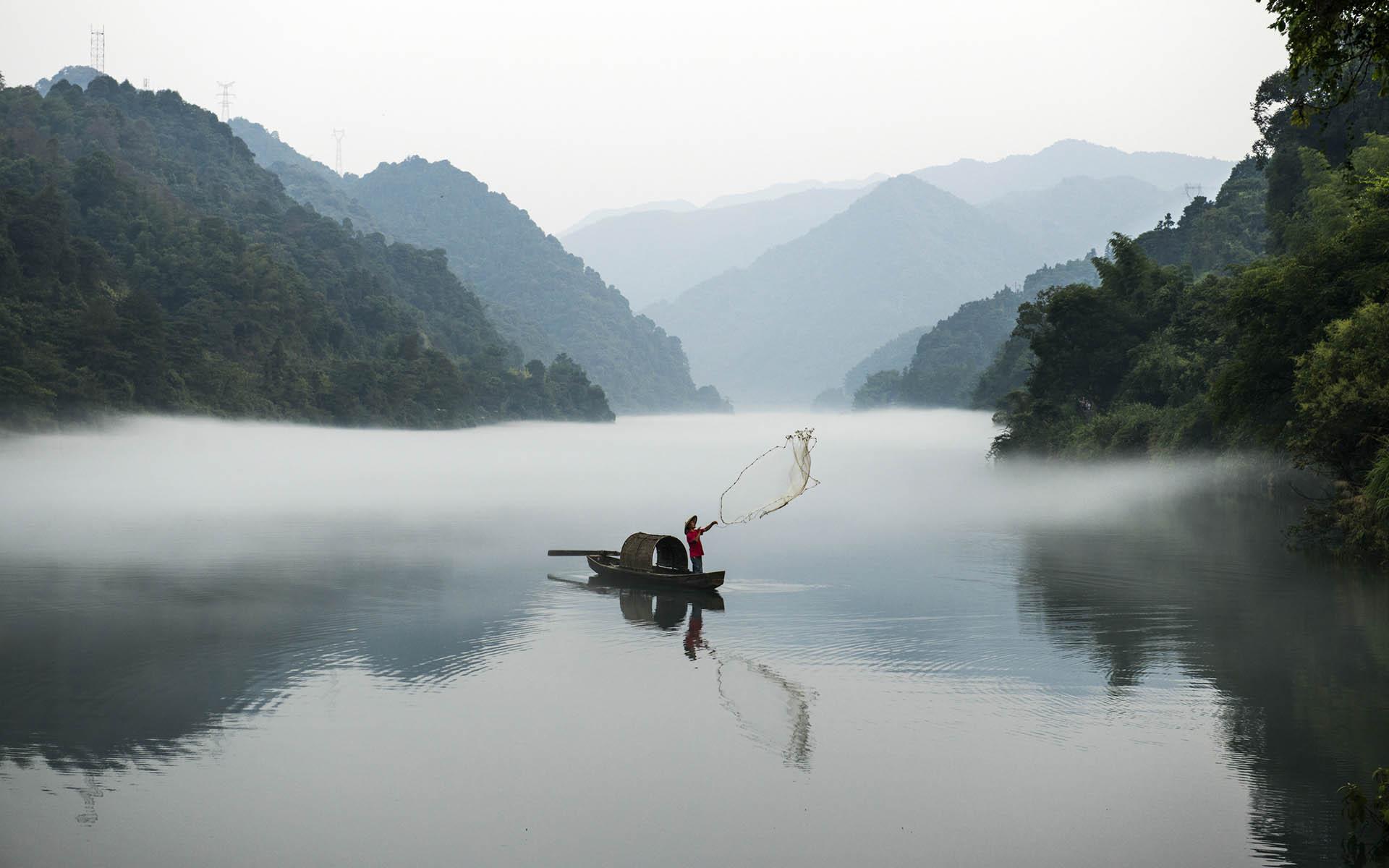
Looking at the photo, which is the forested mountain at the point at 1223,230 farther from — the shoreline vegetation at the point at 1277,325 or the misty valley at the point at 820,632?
the misty valley at the point at 820,632

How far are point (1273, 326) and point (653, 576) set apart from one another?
758 inches

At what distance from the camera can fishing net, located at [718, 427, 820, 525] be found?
86.4 ft

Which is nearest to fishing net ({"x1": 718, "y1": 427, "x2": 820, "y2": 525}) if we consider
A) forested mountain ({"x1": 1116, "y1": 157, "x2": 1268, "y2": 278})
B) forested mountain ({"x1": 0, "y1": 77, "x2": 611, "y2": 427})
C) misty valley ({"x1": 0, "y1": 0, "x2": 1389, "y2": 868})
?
misty valley ({"x1": 0, "y1": 0, "x2": 1389, "y2": 868})

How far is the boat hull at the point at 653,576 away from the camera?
26922 millimetres

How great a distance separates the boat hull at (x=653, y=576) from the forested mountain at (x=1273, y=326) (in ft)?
46.0

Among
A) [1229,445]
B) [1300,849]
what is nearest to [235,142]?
[1229,445]

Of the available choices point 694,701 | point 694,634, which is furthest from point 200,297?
point 694,701

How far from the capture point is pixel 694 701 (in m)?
18.3

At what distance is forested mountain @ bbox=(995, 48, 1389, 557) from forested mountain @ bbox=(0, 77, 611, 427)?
66101mm

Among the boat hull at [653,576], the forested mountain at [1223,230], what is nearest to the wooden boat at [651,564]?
the boat hull at [653,576]

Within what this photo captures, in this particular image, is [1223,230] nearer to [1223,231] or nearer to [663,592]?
[1223,231]

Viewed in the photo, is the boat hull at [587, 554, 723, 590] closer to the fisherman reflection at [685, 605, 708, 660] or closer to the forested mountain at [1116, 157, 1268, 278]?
the fisherman reflection at [685, 605, 708, 660]

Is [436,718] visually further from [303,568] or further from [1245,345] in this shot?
[1245,345]

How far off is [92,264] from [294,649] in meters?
94.7
